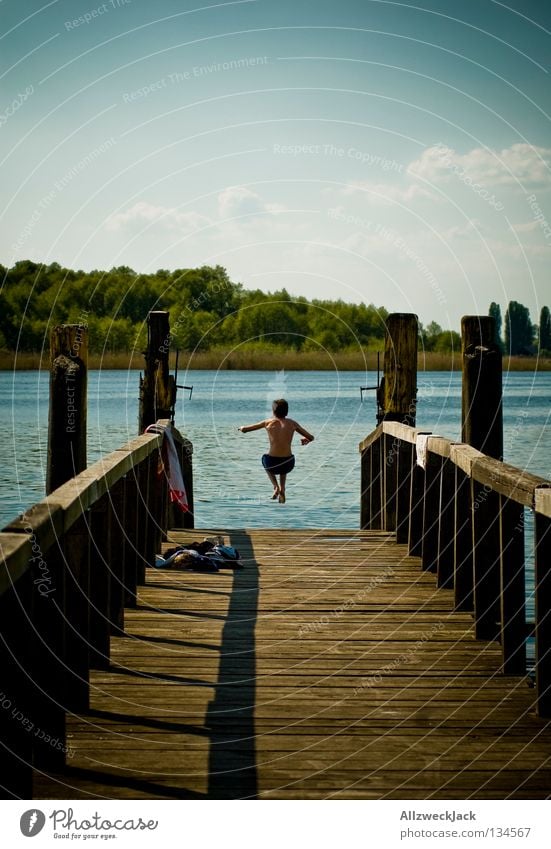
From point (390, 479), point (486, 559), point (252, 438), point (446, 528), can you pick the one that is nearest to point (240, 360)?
point (252, 438)

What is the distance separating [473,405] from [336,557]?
2.00 m

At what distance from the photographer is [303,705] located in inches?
197

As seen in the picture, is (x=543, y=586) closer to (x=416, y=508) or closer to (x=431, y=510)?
(x=431, y=510)

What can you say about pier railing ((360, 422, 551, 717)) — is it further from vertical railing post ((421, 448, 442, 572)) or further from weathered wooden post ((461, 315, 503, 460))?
weathered wooden post ((461, 315, 503, 460))

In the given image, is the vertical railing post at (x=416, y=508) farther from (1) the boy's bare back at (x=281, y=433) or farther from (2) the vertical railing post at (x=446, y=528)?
(1) the boy's bare back at (x=281, y=433)

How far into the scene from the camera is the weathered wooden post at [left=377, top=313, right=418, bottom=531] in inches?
415

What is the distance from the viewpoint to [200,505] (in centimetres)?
2027

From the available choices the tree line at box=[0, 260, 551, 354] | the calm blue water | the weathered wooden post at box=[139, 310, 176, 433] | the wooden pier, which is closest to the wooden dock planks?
the wooden pier

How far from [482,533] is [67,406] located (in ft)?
Result: 9.32

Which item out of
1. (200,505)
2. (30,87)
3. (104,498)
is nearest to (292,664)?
(104,498)

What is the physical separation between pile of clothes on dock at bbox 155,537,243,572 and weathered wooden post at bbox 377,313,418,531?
7.17 feet

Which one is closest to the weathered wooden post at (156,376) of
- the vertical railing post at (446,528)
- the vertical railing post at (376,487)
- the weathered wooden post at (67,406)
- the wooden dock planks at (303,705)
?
the vertical railing post at (376,487)

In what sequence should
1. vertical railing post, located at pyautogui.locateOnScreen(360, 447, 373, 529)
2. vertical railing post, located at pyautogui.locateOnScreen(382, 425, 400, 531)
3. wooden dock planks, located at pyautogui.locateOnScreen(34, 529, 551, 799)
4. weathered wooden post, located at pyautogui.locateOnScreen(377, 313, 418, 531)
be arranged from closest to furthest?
wooden dock planks, located at pyautogui.locateOnScreen(34, 529, 551, 799)
vertical railing post, located at pyautogui.locateOnScreen(382, 425, 400, 531)
weathered wooden post, located at pyautogui.locateOnScreen(377, 313, 418, 531)
vertical railing post, located at pyautogui.locateOnScreen(360, 447, 373, 529)
